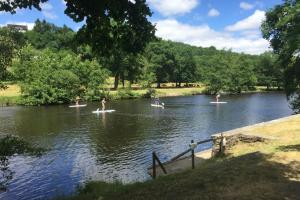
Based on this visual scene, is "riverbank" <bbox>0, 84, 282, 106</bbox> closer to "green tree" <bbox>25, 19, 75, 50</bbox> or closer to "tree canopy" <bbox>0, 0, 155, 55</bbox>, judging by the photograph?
"green tree" <bbox>25, 19, 75, 50</bbox>

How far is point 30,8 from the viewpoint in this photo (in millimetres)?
9750

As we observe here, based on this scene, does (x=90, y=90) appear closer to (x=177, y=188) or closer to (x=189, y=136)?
(x=189, y=136)

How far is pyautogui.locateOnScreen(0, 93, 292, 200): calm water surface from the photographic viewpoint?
917 inches

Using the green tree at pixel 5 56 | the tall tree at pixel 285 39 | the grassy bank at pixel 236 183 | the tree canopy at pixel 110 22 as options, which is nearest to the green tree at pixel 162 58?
the tall tree at pixel 285 39

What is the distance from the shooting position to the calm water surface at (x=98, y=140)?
23.3 metres

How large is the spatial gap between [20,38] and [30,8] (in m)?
8.28

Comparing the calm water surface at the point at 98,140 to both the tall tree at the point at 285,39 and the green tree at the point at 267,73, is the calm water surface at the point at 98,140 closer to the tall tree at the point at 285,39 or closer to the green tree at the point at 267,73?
the tall tree at the point at 285,39

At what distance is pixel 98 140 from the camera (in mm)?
35562

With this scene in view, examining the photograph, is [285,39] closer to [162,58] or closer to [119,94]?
[119,94]

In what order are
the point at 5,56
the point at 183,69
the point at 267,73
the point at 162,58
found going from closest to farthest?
1. the point at 5,56
2. the point at 162,58
3. the point at 183,69
4. the point at 267,73

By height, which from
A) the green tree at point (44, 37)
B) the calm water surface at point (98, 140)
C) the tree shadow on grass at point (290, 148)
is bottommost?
the calm water surface at point (98, 140)

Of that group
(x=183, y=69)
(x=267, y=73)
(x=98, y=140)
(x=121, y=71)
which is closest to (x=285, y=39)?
(x=98, y=140)

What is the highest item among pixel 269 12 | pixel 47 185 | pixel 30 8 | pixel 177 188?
pixel 269 12

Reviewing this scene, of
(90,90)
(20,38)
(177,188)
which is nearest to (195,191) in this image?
(177,188)
